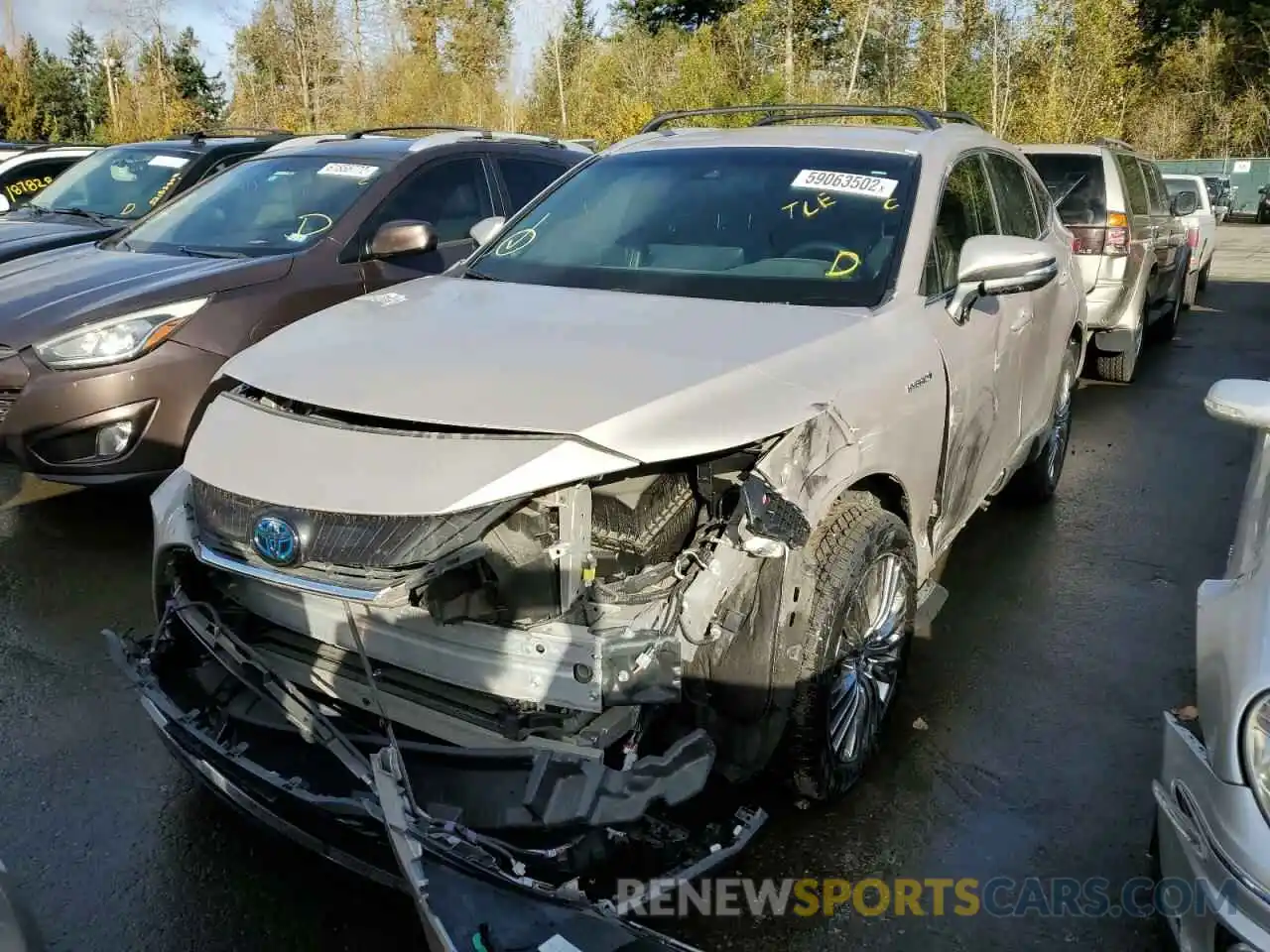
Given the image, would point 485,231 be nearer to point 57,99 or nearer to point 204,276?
point 204,276

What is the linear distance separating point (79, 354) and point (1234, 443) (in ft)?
21.9

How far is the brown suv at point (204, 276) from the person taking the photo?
4.66 meters

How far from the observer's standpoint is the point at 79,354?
4.68m

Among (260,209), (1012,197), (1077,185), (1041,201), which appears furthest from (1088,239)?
(260,209)

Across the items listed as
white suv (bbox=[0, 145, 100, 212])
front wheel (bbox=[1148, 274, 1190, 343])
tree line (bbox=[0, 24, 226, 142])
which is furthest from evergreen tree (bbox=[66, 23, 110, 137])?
front wheel (bbox=[1148, 274, 1190, 343])

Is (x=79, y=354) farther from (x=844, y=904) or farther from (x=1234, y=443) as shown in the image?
(x=1234, y=443)

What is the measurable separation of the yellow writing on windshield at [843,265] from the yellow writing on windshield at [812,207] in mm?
247

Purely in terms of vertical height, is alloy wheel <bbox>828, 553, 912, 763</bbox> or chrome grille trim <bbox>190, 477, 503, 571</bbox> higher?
chrome grille trim <bbox>190, 477, 503, 571</bbox>

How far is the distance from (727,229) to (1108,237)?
224 inches

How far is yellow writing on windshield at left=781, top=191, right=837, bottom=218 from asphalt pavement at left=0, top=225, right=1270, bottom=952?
1675mm

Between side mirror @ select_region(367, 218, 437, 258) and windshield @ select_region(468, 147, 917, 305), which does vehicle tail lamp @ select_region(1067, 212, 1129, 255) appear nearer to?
windshield @ select_region(468, 147, 917, 305)

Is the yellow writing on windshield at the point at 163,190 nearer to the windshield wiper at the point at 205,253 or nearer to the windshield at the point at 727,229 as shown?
the windshield wiper at the point at 205,253

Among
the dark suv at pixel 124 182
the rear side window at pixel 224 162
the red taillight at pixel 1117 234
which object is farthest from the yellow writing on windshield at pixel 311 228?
the red taillight at pixel 1117 234

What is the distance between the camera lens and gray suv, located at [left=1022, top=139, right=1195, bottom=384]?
26.7 feet
